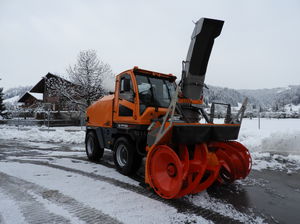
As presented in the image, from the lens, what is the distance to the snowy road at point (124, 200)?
9.84 feet

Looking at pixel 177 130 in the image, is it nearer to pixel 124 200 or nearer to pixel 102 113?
pixel 124 200

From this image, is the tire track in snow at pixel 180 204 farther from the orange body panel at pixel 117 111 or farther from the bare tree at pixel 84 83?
the bare tree at pixel 84 83

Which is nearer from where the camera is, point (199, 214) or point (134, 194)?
point (199, 214)

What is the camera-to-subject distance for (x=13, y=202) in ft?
11.1

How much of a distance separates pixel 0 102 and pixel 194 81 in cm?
3017

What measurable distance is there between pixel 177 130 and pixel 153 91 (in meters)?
1.73

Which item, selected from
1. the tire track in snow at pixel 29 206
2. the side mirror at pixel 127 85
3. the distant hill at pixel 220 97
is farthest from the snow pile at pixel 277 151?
the tire track in snow at pixel 29 206

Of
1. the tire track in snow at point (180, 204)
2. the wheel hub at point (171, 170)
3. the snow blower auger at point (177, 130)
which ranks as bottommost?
the tire track in snow at point (180, 204)

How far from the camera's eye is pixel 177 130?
137 inches

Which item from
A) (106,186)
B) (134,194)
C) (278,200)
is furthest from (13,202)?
(278,200)

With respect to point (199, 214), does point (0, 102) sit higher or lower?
higher

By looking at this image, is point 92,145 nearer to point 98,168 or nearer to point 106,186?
point 98,168

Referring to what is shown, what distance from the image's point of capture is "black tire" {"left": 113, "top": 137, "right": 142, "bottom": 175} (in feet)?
15.6

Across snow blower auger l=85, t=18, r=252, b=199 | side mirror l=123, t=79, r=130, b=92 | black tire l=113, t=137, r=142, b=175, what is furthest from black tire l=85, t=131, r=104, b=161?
side mirror l=123, t=79, r=130, b=92
